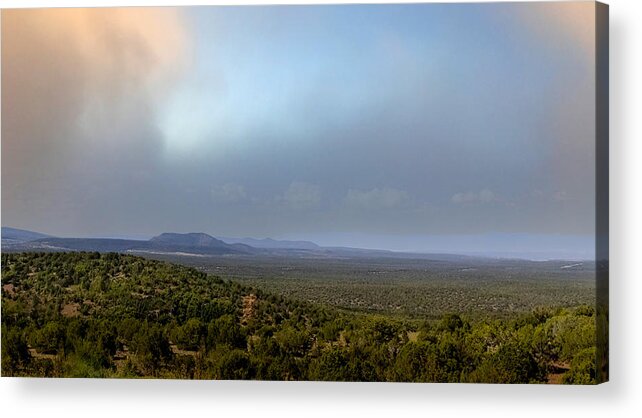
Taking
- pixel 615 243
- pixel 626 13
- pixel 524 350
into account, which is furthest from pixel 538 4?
pixel 524 350

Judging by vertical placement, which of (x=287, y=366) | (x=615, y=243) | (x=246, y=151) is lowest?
(x=287, y=366)

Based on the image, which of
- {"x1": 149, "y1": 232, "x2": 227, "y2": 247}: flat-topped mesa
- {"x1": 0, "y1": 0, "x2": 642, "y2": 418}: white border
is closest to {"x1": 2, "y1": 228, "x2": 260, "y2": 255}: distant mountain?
{"x1": 149, "y1": 232, "x2": 227, "y2": 247}: flat-topped mesa

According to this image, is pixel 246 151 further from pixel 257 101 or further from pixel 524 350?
pixel 524 350

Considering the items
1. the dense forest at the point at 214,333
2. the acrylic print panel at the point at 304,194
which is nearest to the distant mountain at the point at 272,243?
the acrylic print panel at the point at 304,194

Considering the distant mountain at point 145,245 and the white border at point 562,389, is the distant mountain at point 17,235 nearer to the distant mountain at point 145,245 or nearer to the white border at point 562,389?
the distant mountain at point 145,245

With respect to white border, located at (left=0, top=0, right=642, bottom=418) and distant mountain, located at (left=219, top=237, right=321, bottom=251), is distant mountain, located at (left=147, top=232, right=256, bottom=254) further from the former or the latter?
white border, located at (left=0, top=0, right=642, bottom=418)

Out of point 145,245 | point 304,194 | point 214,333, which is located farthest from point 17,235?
point 304,194
